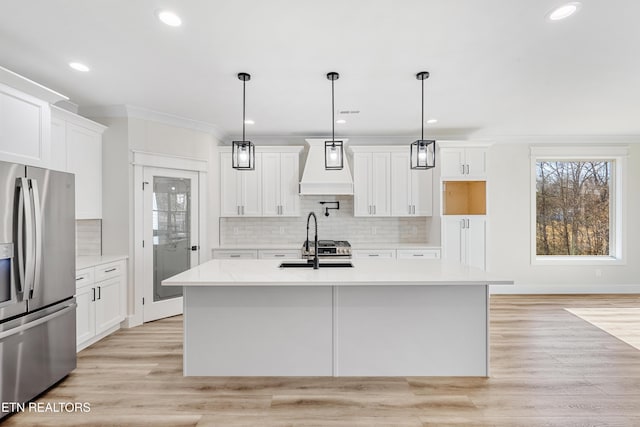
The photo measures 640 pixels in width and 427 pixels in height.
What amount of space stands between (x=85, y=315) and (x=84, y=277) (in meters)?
0.38

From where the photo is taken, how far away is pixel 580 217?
19.0 ft

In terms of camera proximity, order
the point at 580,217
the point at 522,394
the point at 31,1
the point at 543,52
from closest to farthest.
Result: the point at 31,1 < the point at 522,394 < the point at 543,52 < the point at 580,217

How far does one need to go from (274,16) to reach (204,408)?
8.84ft

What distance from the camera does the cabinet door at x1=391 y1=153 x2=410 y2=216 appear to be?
5281mm

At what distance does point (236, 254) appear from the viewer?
499 centimetres

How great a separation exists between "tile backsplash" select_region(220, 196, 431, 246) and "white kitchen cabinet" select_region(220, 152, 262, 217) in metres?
0.35

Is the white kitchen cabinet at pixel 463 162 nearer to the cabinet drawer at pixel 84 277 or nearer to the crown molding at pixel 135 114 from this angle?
the crown molding at pixel 135 114

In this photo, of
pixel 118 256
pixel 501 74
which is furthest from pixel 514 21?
pixel 118 256

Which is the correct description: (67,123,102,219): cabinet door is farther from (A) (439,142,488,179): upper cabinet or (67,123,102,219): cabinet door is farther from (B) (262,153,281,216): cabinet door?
(A) (439,142,488,179): upper cabinet

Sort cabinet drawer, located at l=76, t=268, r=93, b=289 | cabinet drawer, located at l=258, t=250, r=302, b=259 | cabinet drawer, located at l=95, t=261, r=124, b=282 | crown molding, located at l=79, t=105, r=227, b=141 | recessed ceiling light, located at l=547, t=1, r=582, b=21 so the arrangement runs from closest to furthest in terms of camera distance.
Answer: recessed ceiling light, located at l=547, t=1, r=582, b=21 < cabinet drawer, located at l=76, t=268, r=93, b=289 < cabinet drawer, located at l=95, t=261, r=124, b=282 < crown molding, located at l=79, t=105, r=227, b=141 < cabinet drawer, located at l=258, t=250, r=302, b=259

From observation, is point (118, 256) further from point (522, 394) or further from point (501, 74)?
point (501, 74)

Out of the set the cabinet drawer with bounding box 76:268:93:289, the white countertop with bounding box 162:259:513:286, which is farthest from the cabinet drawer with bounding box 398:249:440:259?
the cabinet drawer with bounding box 76:268:93:289

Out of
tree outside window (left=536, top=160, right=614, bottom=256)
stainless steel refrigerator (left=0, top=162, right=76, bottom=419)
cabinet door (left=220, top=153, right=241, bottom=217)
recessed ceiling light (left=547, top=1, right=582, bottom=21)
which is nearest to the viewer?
recessed ceiling light (left=547, top=1, right=582, bottom=21)

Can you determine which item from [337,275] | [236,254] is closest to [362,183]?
[236,254]
